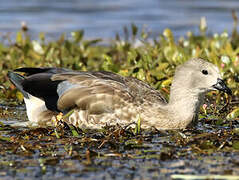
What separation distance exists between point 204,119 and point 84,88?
1573 mm

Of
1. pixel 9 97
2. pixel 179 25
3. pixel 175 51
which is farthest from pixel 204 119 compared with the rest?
pixel 179 25

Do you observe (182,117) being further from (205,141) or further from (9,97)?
(9,97)

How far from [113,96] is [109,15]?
40.4 ft

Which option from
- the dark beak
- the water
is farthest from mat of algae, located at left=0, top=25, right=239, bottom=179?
the water

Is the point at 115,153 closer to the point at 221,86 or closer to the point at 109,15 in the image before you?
the point at 221,86

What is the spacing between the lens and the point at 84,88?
300 inches

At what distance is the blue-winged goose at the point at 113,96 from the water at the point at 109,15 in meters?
7.84

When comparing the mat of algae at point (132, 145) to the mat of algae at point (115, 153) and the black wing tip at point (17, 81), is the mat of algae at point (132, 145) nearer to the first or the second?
the mat of algae at point (115, 153)

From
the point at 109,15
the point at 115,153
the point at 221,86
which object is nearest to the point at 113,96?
the point at 221,86

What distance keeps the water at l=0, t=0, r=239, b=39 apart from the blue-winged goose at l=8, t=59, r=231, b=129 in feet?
25.7

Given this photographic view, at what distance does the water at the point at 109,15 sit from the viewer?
16.9 meters

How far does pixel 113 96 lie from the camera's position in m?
7.43

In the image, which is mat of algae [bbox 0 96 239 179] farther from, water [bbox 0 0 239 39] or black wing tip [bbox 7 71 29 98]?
water [bbox 0 0 239 39]

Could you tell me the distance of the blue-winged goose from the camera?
720cm
